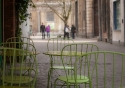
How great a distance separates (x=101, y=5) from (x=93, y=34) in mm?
6358

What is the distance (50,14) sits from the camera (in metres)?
58.3

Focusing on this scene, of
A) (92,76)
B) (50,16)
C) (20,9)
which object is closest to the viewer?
(92,76)

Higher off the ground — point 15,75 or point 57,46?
point 57,46

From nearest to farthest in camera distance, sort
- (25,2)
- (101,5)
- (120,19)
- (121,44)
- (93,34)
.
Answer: (25,2) < (121,44) < (120,19) < (101,5) < (93,34)

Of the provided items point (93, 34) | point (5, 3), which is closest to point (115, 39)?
point (93, 34)

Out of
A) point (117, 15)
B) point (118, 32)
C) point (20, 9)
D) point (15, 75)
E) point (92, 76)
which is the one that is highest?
point (117, 15)

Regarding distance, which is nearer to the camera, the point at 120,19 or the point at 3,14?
the point at 3,14

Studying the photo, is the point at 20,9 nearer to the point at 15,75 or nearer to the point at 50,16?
the point at 15,75

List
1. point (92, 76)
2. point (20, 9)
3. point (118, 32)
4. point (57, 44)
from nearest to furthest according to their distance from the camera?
point (57, 44) < point (92, 76) < point (20, 9) < point (118, 32)

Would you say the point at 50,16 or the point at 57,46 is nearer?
the point at 57,46

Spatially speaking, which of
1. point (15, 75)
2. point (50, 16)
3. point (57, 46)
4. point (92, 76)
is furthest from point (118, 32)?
point (50, 16)

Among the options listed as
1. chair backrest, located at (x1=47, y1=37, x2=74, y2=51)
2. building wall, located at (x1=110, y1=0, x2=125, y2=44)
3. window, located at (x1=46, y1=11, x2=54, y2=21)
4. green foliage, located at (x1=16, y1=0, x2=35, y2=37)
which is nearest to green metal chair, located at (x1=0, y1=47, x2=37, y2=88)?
chair backrest, located at (x1=47, y1=37, x2=74, y2=51)

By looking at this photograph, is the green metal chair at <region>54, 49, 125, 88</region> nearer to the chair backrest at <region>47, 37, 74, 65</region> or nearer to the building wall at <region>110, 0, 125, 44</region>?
the chair backrest at <region>47, 37, 74, 65</region>

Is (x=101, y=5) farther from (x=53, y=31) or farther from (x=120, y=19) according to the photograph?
(x=53, y=31)
